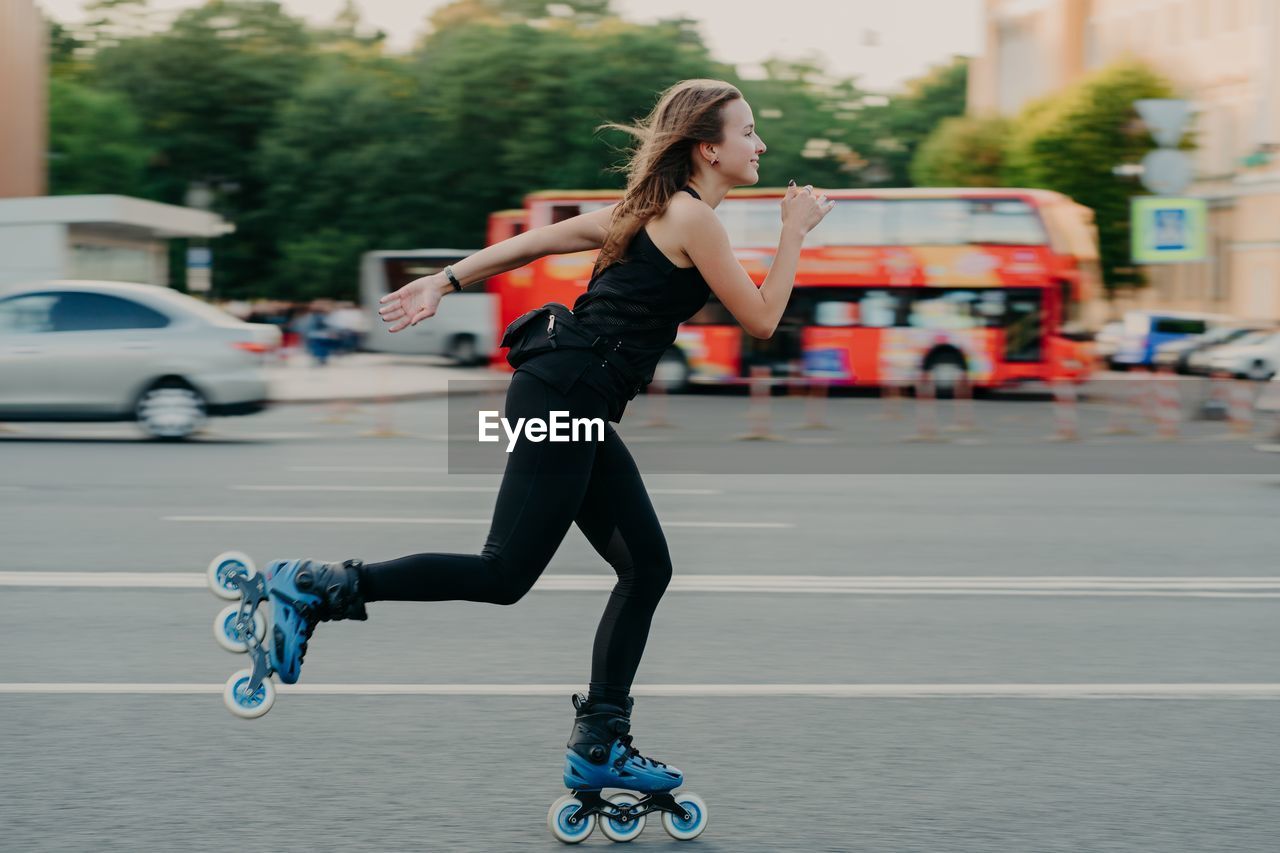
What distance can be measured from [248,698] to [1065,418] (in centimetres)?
2126

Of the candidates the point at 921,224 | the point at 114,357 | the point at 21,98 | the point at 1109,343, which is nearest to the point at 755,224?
the point at 921,224

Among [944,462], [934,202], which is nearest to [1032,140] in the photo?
[934,202]

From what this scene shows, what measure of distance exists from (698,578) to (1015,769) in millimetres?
3552

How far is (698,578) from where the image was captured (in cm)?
783

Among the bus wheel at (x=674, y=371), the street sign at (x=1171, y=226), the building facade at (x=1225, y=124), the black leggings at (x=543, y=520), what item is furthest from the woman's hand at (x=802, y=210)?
the building facade at (x=1225, y=124)

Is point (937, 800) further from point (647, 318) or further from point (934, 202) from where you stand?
point (934, 202)

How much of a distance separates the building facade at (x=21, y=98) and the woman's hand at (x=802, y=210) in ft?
130

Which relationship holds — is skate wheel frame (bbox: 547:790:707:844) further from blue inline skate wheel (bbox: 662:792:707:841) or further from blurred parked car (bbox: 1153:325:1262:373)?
blurred parked car (bbox: 1153:325:1262:373)

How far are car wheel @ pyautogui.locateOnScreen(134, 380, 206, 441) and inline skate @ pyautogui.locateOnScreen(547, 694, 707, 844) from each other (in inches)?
510

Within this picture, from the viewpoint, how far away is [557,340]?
146 inches

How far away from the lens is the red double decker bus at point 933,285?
2756 centimetres

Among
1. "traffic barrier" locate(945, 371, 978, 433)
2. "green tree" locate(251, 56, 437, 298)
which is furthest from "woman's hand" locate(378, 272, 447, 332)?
"green tree" locate(251, 56, 437, 298)

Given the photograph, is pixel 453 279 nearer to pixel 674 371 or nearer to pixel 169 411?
pixel 169 411

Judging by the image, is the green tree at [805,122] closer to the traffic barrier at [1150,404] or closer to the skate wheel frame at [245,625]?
the traffic barrier at [1150,404]
